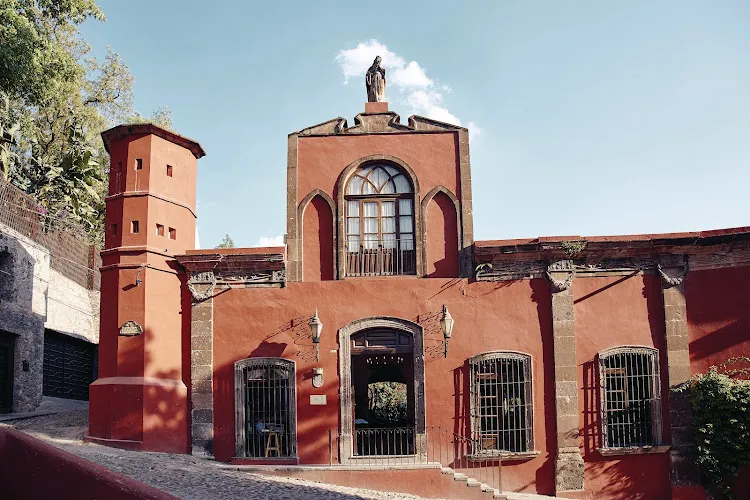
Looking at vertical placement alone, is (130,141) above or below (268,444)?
above

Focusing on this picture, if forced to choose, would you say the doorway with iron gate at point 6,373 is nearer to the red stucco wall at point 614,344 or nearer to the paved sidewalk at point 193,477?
the paved sidewalk at point 193,477

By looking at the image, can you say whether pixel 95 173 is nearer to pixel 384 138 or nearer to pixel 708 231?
pixel 384 138

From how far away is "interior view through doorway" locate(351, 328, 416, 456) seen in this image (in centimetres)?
1434

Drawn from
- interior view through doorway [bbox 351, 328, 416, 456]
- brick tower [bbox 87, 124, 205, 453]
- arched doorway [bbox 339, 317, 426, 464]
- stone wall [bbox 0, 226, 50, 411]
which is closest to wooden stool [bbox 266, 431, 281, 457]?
arched doorway [bbox 339, 317, 426, 464]

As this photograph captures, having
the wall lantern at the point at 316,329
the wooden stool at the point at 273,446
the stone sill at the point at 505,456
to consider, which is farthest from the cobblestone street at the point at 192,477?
the wall lantern at the point at 316,329

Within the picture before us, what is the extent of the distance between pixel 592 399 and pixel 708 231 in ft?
12.5

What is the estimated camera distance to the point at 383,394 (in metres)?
24.9

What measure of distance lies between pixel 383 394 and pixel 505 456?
37.6 ft

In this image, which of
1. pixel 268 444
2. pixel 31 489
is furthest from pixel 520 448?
pixel 31 489

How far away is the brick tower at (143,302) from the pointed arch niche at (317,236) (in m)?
2.49

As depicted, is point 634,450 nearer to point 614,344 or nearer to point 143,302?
point 614,344

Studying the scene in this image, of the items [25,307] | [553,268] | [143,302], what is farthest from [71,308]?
[553,268]

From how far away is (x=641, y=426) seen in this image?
1388cm

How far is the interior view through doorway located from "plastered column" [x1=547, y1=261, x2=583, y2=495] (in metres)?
2.75
